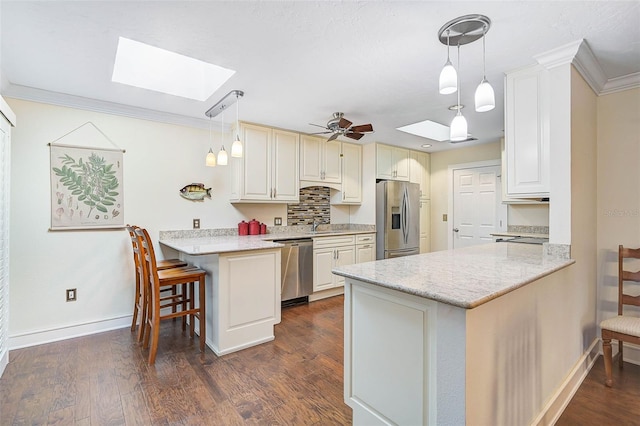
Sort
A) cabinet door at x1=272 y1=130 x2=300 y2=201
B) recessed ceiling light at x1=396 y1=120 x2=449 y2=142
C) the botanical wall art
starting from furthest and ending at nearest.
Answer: recessed ceiling light at x1=396 y1=120 x2=449 y2=142
cabinet door at x1=272 y1=130 x2=300 y2=201
the botanical wall art

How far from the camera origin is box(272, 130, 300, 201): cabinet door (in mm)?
3973

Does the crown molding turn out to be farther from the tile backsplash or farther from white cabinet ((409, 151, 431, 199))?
white cabinet ((409, 151, 431, 199))

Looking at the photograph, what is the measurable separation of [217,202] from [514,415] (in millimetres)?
3405

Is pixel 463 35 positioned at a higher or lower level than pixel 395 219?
higher

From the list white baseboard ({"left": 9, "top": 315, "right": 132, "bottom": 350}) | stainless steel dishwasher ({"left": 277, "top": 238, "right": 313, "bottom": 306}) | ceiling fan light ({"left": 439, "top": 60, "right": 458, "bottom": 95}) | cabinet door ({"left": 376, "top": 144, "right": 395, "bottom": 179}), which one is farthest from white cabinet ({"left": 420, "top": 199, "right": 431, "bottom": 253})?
white baseboard ({"left": 9, "top": 315, "right": 132, "bottom": 350})

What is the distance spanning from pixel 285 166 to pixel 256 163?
43 cm

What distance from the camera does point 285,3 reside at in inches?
62.4

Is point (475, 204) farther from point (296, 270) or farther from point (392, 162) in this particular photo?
point (296, 270)

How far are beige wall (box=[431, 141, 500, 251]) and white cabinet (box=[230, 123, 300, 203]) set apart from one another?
2.82m

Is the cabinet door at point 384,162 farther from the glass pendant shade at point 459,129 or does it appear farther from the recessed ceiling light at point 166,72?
the glass pendant shade at point 459,129

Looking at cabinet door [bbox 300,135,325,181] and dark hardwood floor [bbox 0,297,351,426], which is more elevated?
cabinet door [bbox 300,135,325,181]

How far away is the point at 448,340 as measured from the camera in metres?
1.20

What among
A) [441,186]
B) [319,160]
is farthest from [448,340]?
[441,186]

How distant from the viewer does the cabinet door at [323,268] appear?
402cm
